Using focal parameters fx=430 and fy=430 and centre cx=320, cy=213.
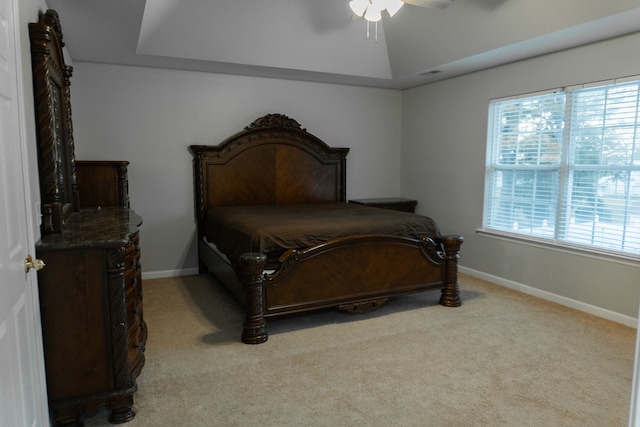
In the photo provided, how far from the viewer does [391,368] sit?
265 centimetres

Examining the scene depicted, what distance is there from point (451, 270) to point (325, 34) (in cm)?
265

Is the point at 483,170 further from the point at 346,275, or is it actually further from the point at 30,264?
the point at 30,264

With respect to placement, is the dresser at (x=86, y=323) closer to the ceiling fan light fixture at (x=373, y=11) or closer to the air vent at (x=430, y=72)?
the ceiling fan light fixture at (x=373, y=11)

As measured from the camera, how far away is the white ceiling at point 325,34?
3.12 meters

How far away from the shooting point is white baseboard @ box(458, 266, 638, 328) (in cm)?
341

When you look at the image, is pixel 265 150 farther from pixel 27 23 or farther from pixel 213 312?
pixel 27 23

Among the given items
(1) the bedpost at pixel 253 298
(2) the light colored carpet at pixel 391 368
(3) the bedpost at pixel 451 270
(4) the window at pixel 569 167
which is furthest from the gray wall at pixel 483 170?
(1) the bedpost at pixel 253 298

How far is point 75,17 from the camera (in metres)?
3.08

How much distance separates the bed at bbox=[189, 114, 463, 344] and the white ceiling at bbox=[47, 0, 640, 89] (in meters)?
0.85

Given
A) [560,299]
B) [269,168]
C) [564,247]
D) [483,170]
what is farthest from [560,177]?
[269,168]

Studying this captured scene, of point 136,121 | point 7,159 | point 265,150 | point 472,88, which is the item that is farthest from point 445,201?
point 7,159

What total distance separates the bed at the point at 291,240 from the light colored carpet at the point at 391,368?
0.23 meters

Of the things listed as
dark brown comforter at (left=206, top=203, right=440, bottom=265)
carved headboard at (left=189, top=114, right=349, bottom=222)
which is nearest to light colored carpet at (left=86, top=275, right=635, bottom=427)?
dark brown comforter at (left=206, top=203, right=440, bottom=265)

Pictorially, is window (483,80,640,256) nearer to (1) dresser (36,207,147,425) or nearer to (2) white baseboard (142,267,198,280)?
(2) white baseboard (142,267,198,280)
